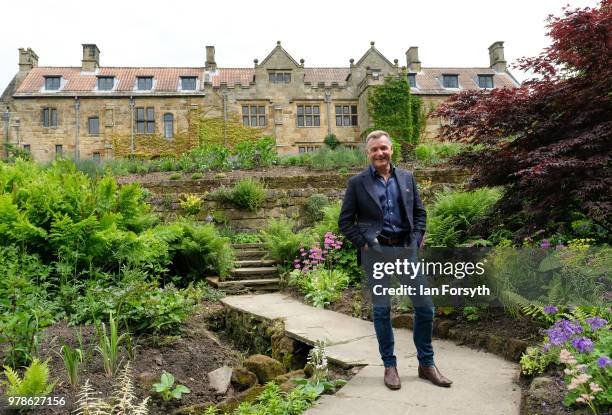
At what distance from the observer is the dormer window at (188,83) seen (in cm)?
2869

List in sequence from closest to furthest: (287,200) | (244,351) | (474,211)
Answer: (244,351)
(474,211)
(287,200)

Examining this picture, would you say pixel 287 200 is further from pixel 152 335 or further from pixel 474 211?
pixel 152 335

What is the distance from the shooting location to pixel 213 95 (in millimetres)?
28047

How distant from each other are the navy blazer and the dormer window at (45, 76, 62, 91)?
2994 cm

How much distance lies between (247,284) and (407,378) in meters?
4.73

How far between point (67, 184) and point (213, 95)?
935 inches

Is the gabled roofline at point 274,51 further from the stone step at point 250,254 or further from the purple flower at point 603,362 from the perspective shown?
the purple flower at point 603,362

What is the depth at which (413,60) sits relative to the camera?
3111 centimetres

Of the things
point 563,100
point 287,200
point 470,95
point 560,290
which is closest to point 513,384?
point 560,290

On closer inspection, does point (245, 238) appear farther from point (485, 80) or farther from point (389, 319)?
point (485, 80)

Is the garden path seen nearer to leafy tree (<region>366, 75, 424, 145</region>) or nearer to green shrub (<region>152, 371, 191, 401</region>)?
green shrub (<region>152, 371, 191, 401</region>)

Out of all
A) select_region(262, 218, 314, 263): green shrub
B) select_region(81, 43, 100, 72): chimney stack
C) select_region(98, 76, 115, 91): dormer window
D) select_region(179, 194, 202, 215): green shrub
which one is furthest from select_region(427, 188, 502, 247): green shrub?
select_region(81, 43, 100, 72): chimney stack

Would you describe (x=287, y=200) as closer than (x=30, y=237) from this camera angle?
No

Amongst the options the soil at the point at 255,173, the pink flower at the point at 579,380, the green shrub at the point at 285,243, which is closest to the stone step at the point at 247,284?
the green shrub at the point at 285,243
